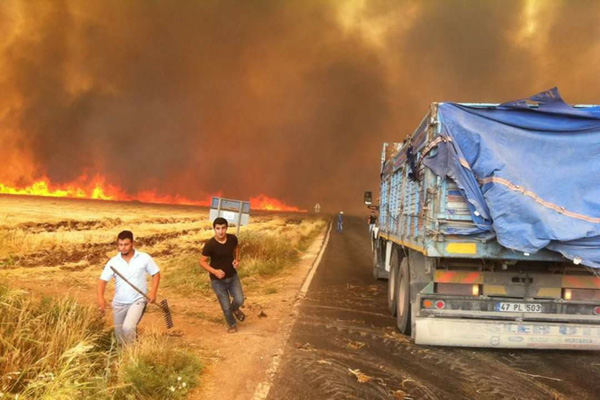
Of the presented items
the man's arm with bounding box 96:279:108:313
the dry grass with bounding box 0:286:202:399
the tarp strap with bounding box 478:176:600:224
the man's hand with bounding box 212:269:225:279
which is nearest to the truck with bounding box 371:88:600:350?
the tarp strap with bounding box 478:176:600:224

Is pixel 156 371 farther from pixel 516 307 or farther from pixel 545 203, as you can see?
pixel 545 203

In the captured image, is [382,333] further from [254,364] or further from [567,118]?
[567,118]

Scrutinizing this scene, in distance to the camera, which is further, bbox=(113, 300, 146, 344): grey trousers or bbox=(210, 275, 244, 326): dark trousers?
bbox=(210, 275, 244, 326): dark trousers

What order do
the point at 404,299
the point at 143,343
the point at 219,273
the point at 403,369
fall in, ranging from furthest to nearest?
the point at 404,299 < the point at 219,273 < the point at 403,369 < the point at 143,343

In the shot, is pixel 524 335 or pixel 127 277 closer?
pixel 127 277

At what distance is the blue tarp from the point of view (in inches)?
188

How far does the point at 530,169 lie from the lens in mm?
5121

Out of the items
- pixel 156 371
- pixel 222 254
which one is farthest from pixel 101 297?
pixel 222 254

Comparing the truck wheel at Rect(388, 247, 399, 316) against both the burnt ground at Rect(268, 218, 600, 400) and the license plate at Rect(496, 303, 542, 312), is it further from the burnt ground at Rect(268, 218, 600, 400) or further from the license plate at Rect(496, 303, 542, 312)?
the license plate at Rect(496, 303, 542, 312)

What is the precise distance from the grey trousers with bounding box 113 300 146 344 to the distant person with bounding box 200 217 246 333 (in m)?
1.48

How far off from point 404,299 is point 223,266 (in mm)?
2766

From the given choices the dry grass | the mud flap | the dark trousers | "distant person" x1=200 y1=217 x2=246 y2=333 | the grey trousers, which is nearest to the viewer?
the dry grass

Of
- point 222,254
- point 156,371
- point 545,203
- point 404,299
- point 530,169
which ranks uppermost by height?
point 530,169

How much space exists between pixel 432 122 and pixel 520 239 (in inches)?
Result: 70.0
